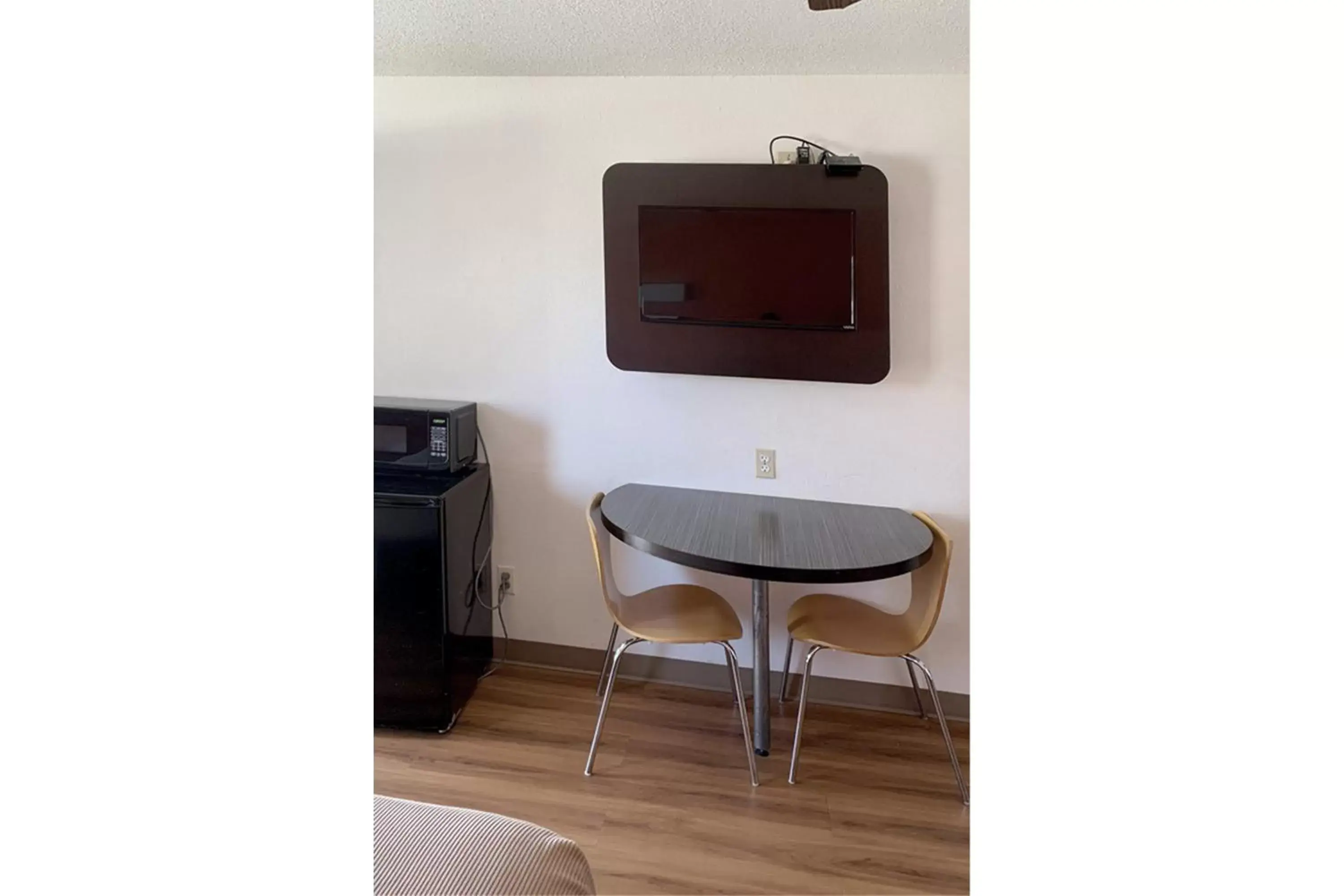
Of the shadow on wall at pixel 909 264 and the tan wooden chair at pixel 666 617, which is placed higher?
the shadow on wall at pixel 909 264

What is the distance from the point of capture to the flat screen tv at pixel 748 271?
2.69 meters

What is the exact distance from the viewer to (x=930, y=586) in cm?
247

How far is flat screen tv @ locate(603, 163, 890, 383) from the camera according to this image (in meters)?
2.69

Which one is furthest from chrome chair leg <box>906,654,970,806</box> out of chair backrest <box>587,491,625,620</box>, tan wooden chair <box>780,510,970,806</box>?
chair backrest <box>587,491,625,620</box>

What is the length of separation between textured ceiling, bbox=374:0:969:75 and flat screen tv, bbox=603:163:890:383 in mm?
319

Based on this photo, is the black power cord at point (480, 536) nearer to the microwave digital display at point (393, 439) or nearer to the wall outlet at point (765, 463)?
the microwave digital display at point (393, 439)

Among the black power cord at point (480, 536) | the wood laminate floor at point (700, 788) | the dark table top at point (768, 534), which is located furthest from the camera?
the black power cord at point (480, 536)

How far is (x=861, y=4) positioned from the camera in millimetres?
2084

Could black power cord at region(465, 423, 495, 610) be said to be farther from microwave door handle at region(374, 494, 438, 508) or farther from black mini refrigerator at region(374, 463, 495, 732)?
microwave door handle at region(374, 494, 438, 508)

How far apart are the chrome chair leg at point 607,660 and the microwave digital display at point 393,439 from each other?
3.09ft

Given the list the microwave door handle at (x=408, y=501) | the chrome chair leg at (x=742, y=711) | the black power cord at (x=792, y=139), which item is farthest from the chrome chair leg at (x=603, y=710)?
the black power cord at (x=792, y=139)
